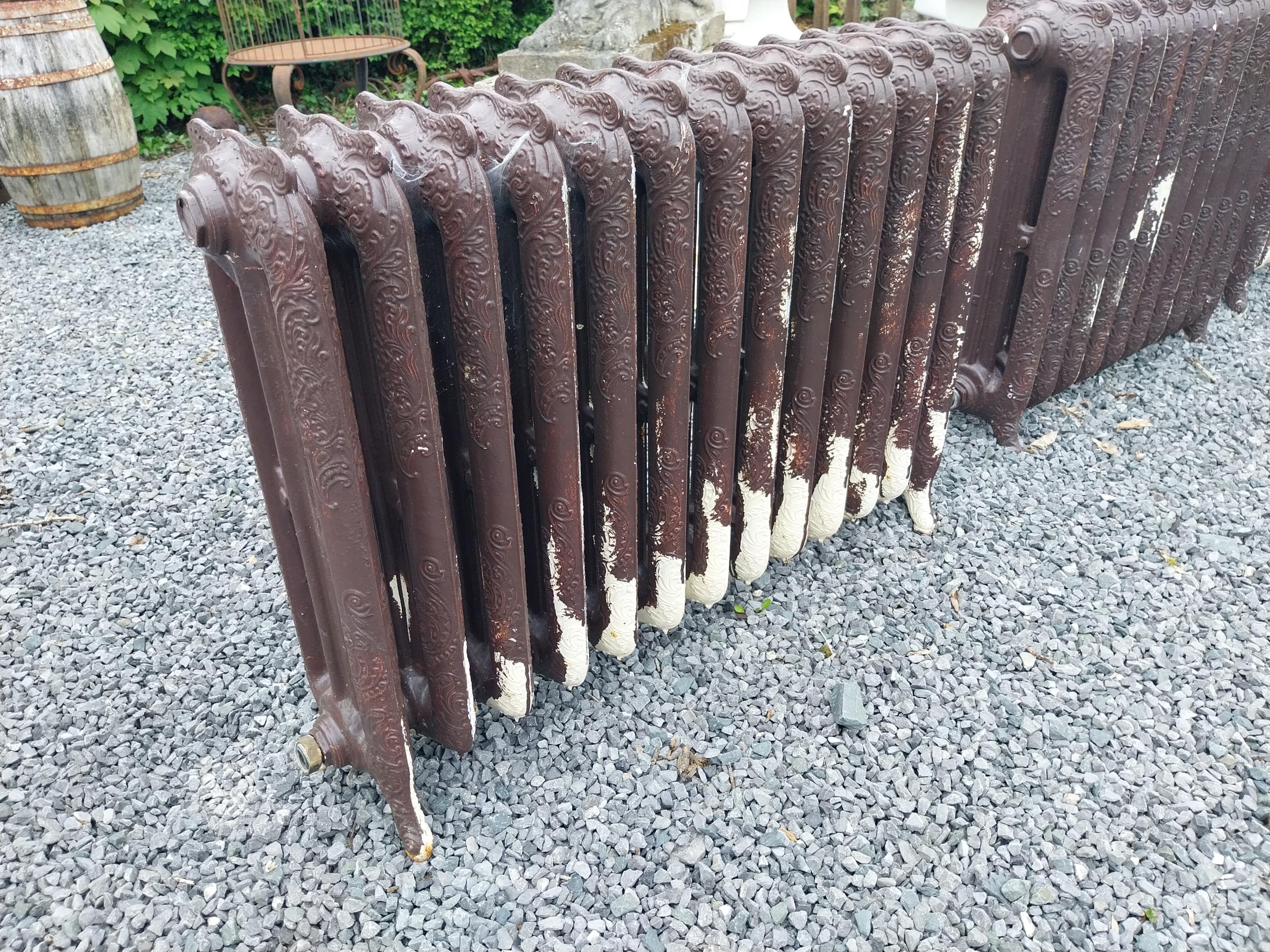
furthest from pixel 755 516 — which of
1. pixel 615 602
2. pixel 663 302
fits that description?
pixel 663 302

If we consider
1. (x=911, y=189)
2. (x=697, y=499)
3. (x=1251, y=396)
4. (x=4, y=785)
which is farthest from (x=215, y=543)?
(x=1251, y=396)

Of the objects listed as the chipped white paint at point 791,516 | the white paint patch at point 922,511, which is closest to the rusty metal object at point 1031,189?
the white paint patch at point 922,511

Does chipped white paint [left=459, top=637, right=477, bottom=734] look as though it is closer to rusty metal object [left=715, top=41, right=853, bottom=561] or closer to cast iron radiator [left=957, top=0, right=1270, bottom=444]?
rusty metal object [left=715, top=41, right=853, bottom=561]

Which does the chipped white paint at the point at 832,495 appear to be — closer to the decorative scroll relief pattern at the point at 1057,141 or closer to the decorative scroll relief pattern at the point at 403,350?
the decorative scroll relief pattern at the point at 1057,141

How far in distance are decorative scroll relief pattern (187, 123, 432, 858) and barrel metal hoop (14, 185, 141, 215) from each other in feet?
11.9

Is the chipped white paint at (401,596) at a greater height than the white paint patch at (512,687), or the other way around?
the chipped white paint at (401,596)

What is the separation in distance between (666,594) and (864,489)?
559mm

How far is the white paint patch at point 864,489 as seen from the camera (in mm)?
1943

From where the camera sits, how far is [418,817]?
4.61 feet

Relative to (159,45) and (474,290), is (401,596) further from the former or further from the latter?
(159,45)

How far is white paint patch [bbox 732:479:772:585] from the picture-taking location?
5.64ft

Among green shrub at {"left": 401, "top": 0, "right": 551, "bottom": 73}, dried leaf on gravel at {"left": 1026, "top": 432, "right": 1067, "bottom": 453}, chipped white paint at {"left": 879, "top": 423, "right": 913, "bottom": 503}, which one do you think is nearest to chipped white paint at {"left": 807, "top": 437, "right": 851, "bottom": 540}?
chipped white paint at {"left": 879, "top": 423, "right": 913, "bottom": 503}

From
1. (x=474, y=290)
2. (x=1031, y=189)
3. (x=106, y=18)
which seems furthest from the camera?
(x=106, y=18)

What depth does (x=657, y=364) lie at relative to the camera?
141cm
